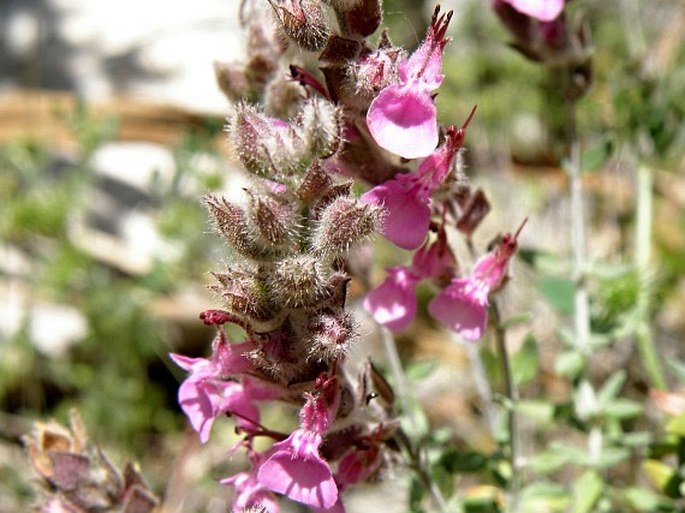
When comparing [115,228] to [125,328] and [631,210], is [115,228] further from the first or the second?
[631,210]

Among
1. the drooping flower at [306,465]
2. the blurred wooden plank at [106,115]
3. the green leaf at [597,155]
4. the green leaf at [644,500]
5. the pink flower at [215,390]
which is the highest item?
the drooping flower at [306,465]

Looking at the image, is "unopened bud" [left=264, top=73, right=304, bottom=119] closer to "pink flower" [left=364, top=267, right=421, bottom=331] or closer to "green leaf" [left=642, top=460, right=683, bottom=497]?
"pink flower" [left=364, top=267, right=421, bottom=331]

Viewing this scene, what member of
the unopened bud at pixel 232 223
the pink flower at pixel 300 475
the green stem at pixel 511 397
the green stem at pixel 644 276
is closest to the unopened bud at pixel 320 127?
the unopened bud at pixel 232 223

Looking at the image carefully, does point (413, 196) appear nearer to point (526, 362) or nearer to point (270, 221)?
point (270, 221)

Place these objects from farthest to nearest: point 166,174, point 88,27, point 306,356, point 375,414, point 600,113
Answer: point 88,27, point 166,174, point 600,113, point 375,414, point 306,356

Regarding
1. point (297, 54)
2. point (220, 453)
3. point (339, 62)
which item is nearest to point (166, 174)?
point (220, 453)

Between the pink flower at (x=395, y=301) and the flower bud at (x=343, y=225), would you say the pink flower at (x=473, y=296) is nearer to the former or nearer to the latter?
the pink flower at (x=395, y=301)
